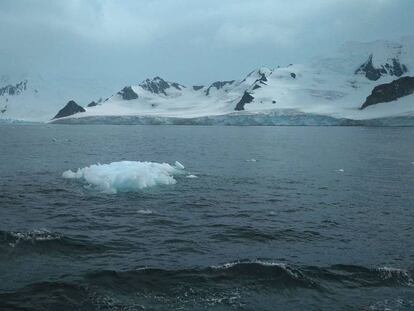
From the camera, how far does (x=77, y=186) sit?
29391mm

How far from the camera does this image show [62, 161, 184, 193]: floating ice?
2827 centimetres

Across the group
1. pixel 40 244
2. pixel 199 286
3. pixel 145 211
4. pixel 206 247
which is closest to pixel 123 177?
pixel 145 211

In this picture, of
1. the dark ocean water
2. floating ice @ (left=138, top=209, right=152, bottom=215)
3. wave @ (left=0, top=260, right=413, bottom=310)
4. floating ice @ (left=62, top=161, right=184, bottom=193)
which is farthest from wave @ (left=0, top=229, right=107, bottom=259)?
floating ice @ (left=62, top=161, right=184, bottom=193)

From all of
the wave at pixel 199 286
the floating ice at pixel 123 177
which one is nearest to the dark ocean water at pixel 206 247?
the wave at pixel 199 286

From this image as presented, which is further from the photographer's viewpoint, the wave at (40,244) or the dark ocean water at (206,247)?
the wave at (40,244)

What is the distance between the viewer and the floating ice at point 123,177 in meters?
28.3

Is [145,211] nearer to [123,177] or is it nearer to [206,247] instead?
[206,247]

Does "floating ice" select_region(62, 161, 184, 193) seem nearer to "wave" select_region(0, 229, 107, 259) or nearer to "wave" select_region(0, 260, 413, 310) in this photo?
"wave" select_region(0, 229, 107, 259)

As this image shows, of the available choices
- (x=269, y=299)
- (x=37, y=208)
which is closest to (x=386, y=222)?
(x=269, y=299)

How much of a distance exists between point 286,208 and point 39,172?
66.4 feet

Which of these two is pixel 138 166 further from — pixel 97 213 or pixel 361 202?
pixel 361 202

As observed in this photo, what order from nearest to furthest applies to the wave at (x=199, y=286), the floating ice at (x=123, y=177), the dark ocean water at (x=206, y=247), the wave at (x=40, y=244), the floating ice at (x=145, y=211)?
the wave at (x=199, y=286)
the dark ocean water at (x=206, y=247)
the wave at (x=40, y=244)
the floating ice at (x=145, y=211)
the floating ice at (x=123, y=177)

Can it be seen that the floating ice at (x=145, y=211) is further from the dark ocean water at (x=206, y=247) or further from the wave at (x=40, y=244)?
the wave at (x=40, y=244)

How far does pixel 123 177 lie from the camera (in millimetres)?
28594
